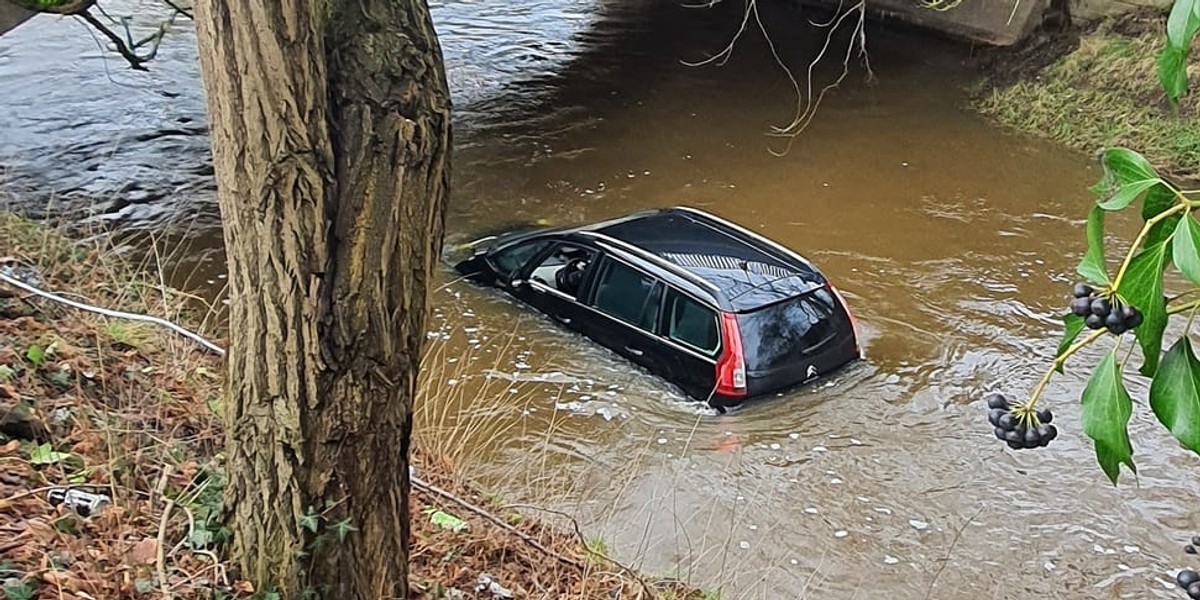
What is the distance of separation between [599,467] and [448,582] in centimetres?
381

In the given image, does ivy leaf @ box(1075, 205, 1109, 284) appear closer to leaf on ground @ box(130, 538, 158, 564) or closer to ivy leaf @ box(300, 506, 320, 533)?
ivy leaf @ box(300, 506, 320, 533)

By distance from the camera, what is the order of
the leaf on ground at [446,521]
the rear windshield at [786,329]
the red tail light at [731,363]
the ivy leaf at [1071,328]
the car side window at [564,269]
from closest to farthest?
the ivy leaf at [1071,328]
the leaf on ground at [446,521]
the red tail light at [731,363]
the rear windshield at [786,329]
the car side window at [564,269]

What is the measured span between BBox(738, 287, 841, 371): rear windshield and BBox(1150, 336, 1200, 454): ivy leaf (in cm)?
642

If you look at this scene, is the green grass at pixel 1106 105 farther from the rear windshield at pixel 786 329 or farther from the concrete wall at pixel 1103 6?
the rear windshield at pixel 786 329

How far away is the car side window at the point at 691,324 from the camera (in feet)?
26.5

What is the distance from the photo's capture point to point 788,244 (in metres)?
11.7

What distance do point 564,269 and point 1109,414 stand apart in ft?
25.4

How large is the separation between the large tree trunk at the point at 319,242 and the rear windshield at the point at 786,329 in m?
5.28

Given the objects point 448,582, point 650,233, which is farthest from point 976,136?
point 448,582

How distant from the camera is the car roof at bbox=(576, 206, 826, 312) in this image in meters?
8.16

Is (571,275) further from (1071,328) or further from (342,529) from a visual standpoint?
(1071,328)

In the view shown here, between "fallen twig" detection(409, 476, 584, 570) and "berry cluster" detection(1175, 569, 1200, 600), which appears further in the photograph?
"fallen twig" detection(409, 476, 584, 570)

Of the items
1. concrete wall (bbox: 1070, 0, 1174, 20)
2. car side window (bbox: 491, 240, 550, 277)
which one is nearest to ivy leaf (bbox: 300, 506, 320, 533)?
car side window (bbox: 491, 240, 550, 277)

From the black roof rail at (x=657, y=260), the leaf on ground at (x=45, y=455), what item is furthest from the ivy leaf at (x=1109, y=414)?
the black roof rail at (x=657, y=260)
